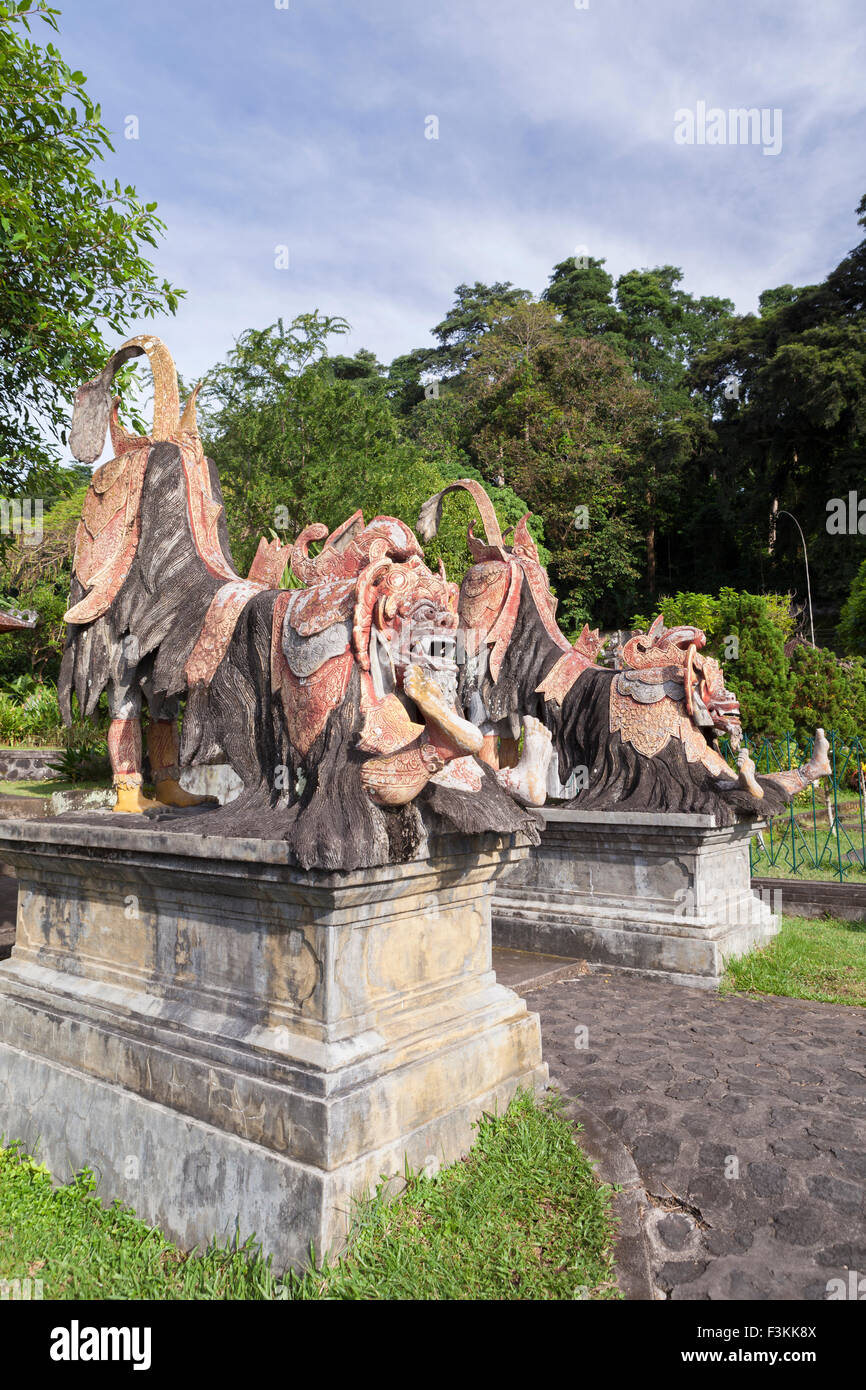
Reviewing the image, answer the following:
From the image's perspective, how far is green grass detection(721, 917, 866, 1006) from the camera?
18.4 feet

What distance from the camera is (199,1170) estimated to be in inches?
123

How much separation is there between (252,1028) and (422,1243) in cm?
90

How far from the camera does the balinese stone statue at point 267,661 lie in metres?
3.01

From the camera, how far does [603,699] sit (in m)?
6.57

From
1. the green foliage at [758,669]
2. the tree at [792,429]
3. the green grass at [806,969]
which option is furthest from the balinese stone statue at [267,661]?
the tree at [792,429]

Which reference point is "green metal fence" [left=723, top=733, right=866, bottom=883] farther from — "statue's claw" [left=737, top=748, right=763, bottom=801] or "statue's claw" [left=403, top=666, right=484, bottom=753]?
"statue's claw" [left=403, top=666, right=484, bottom=753]

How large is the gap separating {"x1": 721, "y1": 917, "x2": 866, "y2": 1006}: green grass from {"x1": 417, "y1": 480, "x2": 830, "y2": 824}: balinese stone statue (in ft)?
3.40

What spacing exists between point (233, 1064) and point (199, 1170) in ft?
1.35

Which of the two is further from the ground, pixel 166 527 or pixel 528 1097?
pixel 166 527

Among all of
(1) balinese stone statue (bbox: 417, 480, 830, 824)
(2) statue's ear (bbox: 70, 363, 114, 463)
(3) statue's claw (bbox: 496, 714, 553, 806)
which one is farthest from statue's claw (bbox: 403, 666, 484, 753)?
(1) balinese stone statue (bbox: 417, 480, 830, 824)

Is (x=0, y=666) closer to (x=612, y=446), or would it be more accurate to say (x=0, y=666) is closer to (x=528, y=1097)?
(x=612, y=446)
